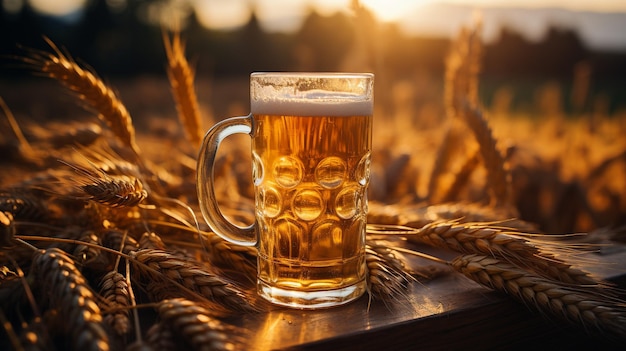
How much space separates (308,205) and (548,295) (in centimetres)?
69

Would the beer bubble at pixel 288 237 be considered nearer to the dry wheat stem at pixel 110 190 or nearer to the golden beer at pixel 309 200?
the golden beer at pixel 309 200

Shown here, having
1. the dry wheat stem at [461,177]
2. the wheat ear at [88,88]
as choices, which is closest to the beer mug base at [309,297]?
the wheat ear at [88,88]

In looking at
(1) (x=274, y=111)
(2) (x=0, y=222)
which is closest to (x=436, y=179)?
(1) (x=274, y=111)

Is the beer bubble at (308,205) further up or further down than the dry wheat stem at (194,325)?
further up

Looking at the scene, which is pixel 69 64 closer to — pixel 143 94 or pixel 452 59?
pixel 452 59

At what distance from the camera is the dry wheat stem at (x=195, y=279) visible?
1.27 meters

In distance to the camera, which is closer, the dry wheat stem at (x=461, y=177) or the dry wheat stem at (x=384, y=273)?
the dry wheat stem at (x=384, y=273)

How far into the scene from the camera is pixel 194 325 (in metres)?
1.07

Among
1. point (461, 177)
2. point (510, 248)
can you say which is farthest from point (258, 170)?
point (461, 177)

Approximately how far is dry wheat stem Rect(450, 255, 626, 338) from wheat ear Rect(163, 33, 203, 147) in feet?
4.43

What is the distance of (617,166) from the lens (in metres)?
3.18

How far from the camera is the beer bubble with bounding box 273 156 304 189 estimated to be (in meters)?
1.30

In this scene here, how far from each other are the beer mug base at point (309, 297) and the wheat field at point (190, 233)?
7cm

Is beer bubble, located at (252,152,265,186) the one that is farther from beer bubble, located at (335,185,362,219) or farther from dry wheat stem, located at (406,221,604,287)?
dry wheat stem, located at (406,221,604,287)
